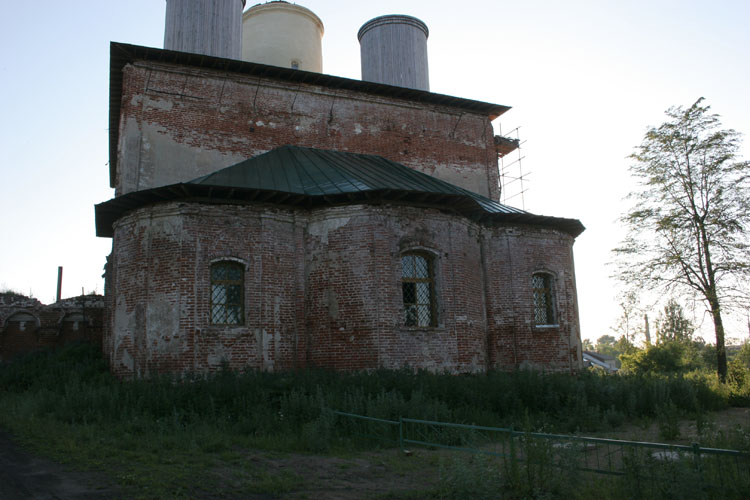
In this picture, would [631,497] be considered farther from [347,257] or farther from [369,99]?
[369,99]

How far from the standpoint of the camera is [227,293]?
13336 millimetres

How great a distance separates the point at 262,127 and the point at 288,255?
16.8 feet

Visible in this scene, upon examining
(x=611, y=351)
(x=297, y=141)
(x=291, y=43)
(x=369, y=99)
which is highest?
(x=291, y=43)

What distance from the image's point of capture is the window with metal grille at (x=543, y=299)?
1691cm

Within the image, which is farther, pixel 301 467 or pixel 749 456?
pixel 301 467

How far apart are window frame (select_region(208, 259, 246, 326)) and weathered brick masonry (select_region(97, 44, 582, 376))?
0.14 meters

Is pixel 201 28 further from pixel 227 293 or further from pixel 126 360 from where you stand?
pixel 126 360

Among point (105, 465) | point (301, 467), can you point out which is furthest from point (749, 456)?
point (105, 465)

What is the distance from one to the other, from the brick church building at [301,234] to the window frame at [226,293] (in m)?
0.03

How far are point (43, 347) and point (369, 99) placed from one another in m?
13.0

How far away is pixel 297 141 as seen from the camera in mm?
17547

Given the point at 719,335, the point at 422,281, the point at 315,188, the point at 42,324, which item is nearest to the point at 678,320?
the point at 719,335

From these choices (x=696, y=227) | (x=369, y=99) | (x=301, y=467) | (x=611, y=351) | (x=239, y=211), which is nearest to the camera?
(x=301, y=467)

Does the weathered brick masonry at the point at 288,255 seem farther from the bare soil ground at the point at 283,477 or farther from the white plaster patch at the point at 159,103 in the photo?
the bare soil ground at the point at 283,477
